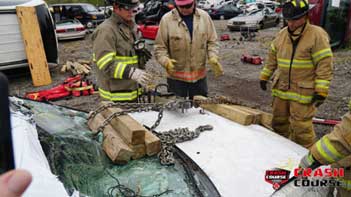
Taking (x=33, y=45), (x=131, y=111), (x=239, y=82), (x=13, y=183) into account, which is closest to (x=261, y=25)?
(x=239, y=82)

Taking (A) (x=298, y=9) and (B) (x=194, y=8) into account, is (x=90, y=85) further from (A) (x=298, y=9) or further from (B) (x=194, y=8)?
(A) (x=298, y=9)

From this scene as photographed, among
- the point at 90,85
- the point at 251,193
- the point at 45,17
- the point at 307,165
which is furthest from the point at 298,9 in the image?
the point at 45,17

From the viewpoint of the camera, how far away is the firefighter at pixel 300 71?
2885 mm

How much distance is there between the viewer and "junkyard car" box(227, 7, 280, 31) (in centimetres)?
1647

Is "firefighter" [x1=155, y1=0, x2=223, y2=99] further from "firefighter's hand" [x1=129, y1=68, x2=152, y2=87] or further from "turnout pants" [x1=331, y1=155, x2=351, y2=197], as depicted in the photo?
"turnout pants" [x1=331, y1=155, x2=351, y2=197]

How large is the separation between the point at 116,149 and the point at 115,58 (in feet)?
3.94

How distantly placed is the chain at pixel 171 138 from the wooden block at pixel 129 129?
6.0 inches

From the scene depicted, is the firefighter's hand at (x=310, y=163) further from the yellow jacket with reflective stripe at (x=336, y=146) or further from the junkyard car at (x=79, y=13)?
the junkyard car at (x=79, y=13)

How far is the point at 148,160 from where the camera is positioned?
1.88 m

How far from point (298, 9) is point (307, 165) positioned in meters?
1.62

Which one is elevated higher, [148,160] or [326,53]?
[326,53]

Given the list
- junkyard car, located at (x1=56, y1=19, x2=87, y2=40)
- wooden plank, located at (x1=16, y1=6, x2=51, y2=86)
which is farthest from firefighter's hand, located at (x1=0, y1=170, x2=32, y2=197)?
junkyard car, located at (x1=56, y1=19, x2=87, y2=40)

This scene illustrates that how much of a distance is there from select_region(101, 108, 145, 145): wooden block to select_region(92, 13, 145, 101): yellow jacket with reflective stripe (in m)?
0.73

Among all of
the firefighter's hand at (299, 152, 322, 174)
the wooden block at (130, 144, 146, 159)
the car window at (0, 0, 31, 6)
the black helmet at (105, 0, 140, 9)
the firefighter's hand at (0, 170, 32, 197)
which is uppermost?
the car window at (0, 0, 31, 6)
